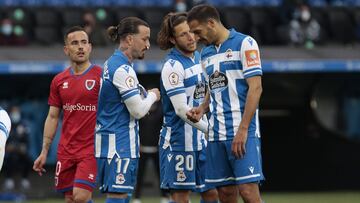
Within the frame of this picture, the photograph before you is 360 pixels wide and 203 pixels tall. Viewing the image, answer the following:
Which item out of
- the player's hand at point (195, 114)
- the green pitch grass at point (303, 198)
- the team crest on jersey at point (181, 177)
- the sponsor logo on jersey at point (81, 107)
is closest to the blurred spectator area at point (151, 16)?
the green pitch grass at point (303, 198)

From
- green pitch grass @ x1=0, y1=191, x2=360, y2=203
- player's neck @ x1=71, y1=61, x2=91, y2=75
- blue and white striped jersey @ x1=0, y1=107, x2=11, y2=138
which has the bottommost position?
green pitch grass @ x1=0, y1=191, x2=360, y2=203

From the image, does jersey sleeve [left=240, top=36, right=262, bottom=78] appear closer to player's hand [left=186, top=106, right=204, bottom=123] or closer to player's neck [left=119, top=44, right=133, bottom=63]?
player's hand [left=186, top=106, right=204, bottom=123]

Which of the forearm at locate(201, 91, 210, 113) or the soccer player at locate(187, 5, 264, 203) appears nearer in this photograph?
the soccer player at locate(187, 5, 264, 203)

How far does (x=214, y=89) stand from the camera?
8.88 meters

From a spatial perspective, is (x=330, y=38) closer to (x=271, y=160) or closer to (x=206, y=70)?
(x=271, y=160)

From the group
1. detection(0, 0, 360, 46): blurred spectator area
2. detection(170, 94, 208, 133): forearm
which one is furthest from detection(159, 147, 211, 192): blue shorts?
detection(0, 0, 360, 46): blurred spectator area

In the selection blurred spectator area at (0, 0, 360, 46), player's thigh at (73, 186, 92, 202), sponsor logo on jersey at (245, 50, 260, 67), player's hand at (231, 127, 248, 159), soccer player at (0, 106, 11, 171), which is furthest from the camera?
blurred spectator area at (0, 0, 360, 46)

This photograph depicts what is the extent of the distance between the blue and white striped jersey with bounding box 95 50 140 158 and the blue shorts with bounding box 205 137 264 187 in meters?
0.78

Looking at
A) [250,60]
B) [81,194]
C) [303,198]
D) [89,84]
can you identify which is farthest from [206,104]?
[303,198]

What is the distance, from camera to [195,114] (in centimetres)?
915

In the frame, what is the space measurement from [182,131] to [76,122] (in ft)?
3.49

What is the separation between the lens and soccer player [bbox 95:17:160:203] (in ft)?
30.2

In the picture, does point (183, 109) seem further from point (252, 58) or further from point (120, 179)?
point (252, 58)

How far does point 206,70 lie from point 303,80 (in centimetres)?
1100
